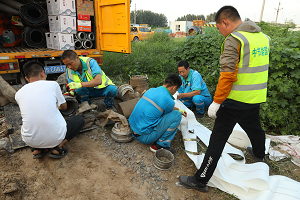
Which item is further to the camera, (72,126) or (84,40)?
(84,40)

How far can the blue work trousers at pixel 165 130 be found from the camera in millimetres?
2688

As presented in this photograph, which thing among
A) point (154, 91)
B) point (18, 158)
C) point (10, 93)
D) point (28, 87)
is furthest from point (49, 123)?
point (10, 93)

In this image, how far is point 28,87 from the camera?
2137 mm

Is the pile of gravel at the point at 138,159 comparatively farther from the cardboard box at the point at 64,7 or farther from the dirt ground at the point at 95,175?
the cardboard box at the point at 64,7

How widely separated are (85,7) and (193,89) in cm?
326

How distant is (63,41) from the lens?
14.7 ft

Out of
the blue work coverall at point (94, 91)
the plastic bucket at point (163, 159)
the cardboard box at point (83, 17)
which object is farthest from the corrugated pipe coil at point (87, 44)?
the plastic bucket at point (163, 159)

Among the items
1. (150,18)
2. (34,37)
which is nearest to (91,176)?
(34,37)

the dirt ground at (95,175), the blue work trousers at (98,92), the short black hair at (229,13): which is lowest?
the dirt ground at (95,175)

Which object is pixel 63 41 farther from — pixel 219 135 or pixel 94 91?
pixel 219 135

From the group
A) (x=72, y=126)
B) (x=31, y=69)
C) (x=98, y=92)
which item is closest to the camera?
(x=31, y=69)

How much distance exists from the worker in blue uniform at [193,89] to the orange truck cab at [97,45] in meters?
1.47

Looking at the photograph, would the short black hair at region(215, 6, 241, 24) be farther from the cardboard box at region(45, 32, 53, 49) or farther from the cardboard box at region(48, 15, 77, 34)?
the cardboard box at region(45, 32, 53, 49)

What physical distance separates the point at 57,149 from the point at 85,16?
11.2 ft
